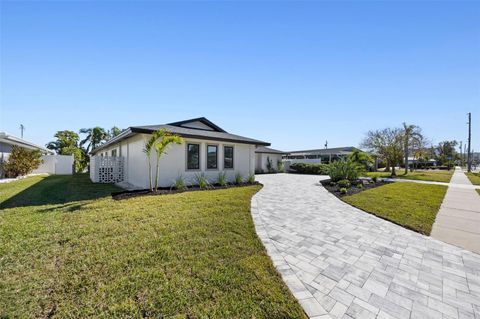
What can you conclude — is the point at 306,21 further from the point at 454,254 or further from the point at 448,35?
the point at 454,254

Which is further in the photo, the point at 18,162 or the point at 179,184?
the point at 18,162

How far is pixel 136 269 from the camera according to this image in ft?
9.34

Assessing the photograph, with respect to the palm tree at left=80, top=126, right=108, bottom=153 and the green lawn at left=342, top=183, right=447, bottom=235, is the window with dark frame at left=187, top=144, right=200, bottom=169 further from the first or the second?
the palm tree at left=80, top=126, right=108, bottom=153

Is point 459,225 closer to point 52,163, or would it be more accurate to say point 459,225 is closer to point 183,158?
point 183,158

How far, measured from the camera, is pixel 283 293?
2439 millimetres

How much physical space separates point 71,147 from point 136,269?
100 feet

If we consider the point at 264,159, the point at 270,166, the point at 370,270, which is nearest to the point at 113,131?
the point at 264,159

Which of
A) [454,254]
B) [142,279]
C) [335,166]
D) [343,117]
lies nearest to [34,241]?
[142,279]

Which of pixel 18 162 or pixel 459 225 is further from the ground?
pixel 18 162

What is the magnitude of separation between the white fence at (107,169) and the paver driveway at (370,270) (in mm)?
11120

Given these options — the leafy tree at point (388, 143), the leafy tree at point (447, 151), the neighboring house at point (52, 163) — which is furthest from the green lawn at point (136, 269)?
the leafy tree at point (447, 151)

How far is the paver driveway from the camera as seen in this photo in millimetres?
2273

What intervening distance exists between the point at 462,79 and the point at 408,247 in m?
12.1

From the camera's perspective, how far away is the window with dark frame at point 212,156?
11.2 m
